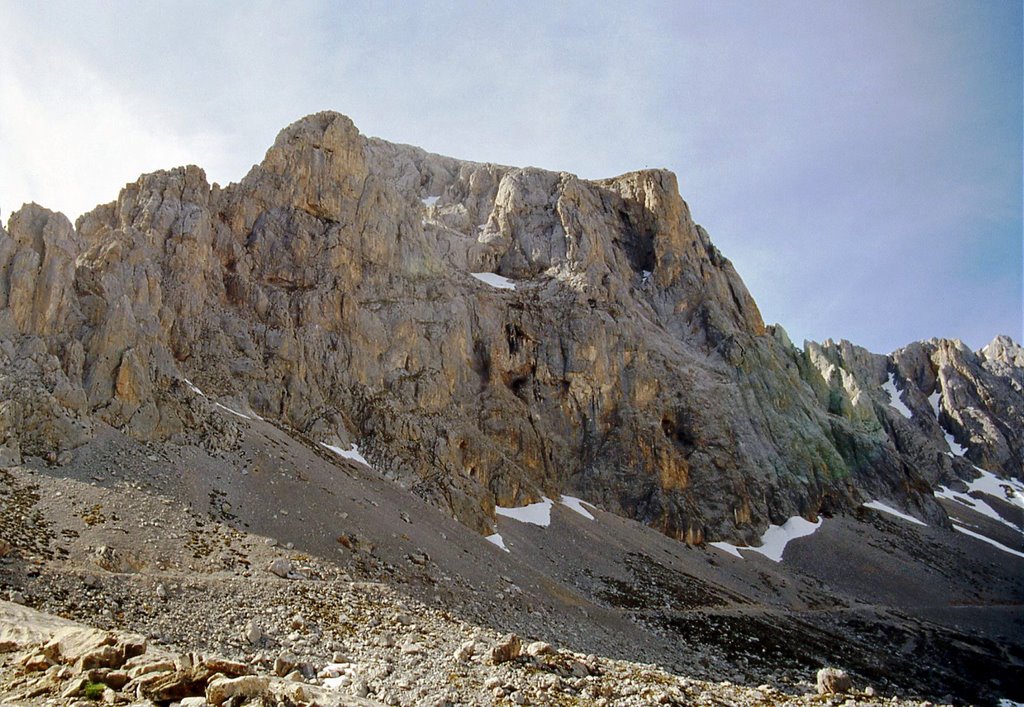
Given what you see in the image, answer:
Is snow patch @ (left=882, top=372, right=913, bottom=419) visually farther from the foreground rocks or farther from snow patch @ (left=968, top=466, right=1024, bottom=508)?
the foreground rocks

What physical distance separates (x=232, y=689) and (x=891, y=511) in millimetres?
99076

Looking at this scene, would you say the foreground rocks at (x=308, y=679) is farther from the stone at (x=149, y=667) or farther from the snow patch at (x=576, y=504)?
the snow patch at (x=576, y=504)

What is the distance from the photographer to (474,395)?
7000cm

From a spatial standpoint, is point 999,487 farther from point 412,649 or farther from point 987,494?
point 412,649

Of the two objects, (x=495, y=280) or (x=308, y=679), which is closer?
(x=308, y=679)

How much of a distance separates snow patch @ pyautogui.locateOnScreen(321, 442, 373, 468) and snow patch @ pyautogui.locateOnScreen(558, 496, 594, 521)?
21.8m

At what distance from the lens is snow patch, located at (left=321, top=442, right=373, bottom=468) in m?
50.7

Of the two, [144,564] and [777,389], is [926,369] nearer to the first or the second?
[777,389]

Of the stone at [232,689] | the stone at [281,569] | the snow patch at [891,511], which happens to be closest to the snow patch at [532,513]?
the stone at [281,569]

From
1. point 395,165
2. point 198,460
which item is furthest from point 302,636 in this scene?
point 395,165

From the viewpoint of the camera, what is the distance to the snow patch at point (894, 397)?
151375 mm

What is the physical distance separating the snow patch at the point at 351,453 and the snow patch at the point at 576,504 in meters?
21.8

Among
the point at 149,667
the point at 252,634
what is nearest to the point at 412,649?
the point at 252,634

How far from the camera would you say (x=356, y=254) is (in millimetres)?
68000
